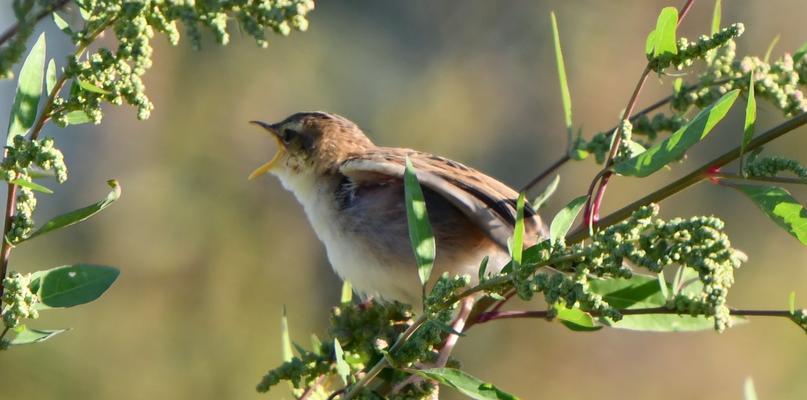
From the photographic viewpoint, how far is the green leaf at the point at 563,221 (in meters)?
1.69

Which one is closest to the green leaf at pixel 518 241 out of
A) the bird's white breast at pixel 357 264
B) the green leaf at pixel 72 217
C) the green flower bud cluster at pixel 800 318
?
the green flower bud cluster at pixel 800 318

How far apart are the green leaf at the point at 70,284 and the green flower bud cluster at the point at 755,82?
4.59ft

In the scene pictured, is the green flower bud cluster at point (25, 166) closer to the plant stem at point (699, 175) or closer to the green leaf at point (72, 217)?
the green leaf at point (72, 217)

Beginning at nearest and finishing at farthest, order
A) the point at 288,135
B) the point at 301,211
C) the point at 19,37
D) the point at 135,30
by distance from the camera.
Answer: the point at 19,37 < the point at 135,30 < the point at 288,135 < the point at 301,211

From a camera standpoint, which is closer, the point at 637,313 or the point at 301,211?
the point at 637,313

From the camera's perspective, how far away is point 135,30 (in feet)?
5.46

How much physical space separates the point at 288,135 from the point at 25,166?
2.62 metres

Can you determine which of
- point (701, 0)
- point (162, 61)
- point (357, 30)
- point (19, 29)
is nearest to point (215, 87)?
point (162, 61)

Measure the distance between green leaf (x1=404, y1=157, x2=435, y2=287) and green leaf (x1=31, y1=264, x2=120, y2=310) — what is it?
522mm

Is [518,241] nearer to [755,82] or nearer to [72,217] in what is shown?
[72,217]

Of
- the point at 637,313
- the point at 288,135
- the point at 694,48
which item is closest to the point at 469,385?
the point at 637,313

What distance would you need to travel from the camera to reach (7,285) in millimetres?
1672

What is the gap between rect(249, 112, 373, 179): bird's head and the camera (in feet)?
13.4

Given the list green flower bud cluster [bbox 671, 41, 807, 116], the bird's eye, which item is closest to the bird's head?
the bird's eye
